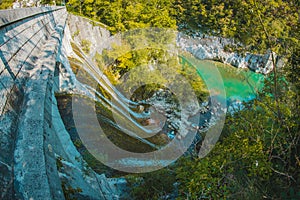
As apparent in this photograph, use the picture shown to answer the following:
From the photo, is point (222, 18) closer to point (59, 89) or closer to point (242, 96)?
point (242, 96)

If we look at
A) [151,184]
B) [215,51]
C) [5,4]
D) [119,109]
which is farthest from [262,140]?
[215,51]

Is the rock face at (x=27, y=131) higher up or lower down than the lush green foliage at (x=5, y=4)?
lower down

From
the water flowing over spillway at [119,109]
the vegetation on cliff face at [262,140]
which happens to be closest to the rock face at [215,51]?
the water flowing over spillway at [119,109]

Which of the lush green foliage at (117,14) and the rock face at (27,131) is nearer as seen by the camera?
the rock face at (27,131)

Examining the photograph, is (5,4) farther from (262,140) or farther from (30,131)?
(262,140)

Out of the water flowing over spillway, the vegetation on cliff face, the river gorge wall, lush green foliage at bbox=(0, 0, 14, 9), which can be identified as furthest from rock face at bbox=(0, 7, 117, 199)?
lush green foliage at bbox=(0, 0, 14, 9)

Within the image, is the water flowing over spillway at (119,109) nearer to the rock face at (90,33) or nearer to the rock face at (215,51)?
the rock face at (90,33)

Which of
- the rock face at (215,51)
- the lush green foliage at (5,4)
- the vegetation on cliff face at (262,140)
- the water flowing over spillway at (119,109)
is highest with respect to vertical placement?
the lush green foliage at (5,4)

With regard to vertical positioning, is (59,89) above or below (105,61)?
above

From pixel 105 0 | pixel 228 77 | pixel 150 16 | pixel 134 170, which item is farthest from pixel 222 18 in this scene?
pixel 134 170
